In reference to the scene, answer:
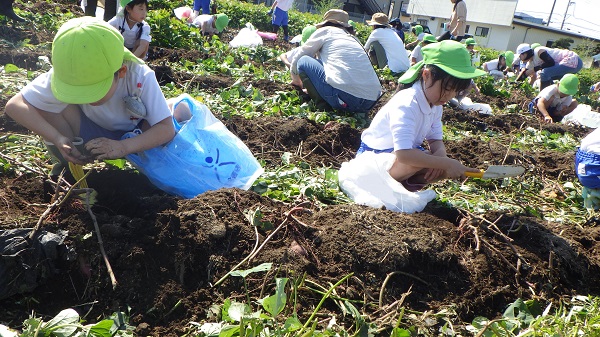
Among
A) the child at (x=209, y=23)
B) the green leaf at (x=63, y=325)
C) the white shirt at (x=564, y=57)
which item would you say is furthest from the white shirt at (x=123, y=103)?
the white shirt at (x=564, y=57)

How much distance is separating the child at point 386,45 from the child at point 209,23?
3.76m

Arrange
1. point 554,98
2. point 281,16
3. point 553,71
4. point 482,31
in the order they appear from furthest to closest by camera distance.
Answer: point 482,31 → point 281,16 → point 553,71 → point 554,98

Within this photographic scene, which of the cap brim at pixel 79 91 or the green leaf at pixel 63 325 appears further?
the cap brim at pixel 79 91

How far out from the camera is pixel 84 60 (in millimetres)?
2010

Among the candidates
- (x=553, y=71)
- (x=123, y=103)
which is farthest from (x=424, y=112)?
(x=553, y=71)

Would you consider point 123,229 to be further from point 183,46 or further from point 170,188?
point 183,46

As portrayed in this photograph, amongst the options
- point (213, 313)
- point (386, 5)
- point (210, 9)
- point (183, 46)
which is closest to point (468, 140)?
point (213, 313)

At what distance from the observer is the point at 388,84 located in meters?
7.44

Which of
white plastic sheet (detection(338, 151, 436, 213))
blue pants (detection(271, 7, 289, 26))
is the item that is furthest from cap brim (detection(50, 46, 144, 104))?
blue pants (detection(271, 7, 289, 26))

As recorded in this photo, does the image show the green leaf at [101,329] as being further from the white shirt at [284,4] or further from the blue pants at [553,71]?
the white shirt at [284,4]

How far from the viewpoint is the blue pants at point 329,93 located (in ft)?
15.8

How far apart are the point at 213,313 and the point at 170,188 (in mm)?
865

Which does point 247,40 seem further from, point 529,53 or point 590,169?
point 590,169

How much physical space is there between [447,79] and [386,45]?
5.43 m
